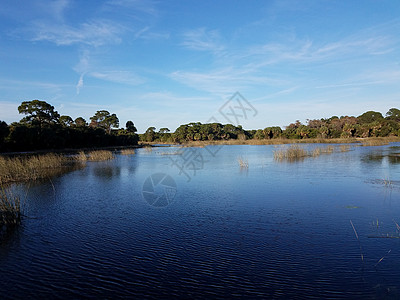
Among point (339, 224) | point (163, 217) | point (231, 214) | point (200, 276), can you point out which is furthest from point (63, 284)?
point (339, 224)

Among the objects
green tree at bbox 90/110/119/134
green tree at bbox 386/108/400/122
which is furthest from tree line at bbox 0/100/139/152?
green tree at bbox 386/108/400/122

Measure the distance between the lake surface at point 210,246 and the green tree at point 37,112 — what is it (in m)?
38.8

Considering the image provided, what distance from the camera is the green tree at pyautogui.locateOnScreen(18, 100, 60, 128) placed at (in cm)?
4298

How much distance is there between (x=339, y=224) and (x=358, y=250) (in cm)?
162

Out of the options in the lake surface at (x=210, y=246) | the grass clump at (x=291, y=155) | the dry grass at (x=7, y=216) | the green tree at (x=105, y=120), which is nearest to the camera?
the lake surface at (x=210, y=246)

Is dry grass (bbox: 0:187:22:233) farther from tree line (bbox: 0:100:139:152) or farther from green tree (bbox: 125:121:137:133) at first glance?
green tree (bbox: 125:121:137:133)

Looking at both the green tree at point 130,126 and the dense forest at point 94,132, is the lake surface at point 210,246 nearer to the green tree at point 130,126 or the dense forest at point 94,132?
→ the dense forest at point 94,132

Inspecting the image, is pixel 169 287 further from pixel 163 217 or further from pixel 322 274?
pixel 163 217

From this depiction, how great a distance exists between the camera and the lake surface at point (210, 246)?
438 cm

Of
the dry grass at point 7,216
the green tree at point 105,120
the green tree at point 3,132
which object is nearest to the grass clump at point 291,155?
the dry grass at point 7,216

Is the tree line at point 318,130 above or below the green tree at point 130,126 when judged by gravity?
below

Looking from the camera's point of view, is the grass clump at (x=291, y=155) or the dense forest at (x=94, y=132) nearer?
the grass clump at (x=291, y=155)

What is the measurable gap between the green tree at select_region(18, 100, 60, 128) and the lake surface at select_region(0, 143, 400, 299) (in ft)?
127

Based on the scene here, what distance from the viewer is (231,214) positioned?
8234 mm
